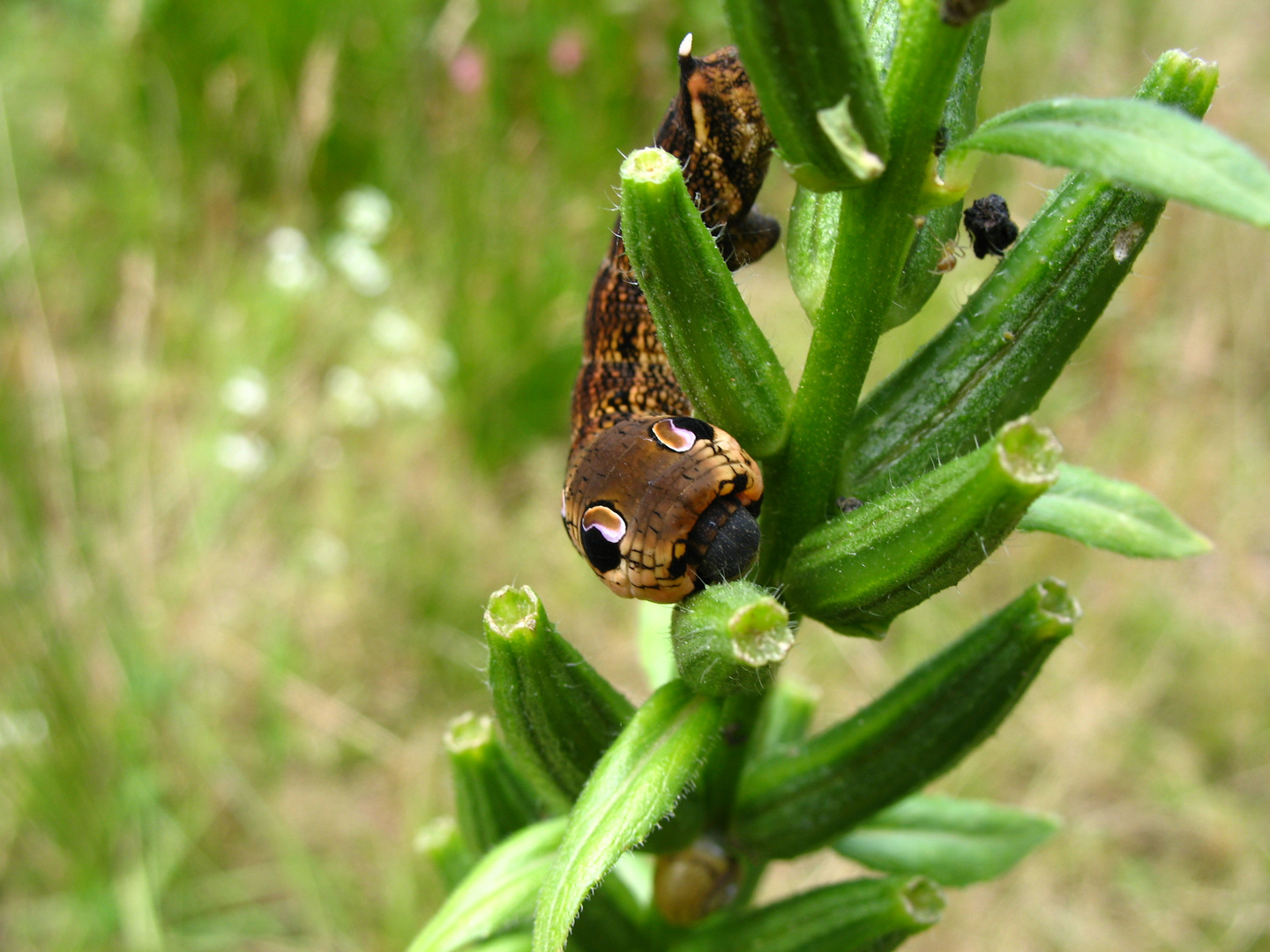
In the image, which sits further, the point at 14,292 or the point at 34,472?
the point at 14,292

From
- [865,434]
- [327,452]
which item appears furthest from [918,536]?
[327,452]

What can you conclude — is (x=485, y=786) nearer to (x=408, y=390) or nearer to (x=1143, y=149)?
(x=1143, y=149)

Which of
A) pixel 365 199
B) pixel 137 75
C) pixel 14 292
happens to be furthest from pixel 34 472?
pixel 137 75

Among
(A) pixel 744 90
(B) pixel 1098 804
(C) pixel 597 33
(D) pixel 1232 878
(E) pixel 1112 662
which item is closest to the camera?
(A) pixel 744 90

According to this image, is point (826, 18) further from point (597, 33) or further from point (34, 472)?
point (597, 33)

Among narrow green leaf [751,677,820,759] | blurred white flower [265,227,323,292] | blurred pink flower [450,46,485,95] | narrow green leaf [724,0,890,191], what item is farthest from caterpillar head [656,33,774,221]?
blurred white flower [265,227,323,292]

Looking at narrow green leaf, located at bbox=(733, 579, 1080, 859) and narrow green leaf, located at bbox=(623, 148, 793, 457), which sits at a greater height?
narrow green leaf, located at bbox=(623, 148, 793, 457)

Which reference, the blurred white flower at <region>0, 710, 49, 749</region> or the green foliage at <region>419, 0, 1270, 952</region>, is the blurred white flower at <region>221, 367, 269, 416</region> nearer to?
the blurred white flower at <region>0, 710, 49, 749</region>
